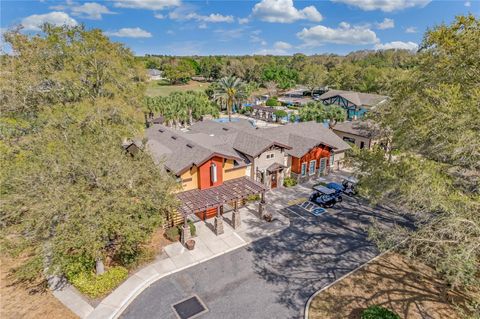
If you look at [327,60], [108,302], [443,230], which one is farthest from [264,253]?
[327,60]

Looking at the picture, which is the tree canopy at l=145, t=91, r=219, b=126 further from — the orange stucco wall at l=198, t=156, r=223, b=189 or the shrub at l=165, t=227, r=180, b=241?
the shrub at l=165, t=227, r=180, b=241

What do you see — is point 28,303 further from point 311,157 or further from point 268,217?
point 311,157

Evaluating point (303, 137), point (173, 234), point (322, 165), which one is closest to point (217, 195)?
point (173, 234)

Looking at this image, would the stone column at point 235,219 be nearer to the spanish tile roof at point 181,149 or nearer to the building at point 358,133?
the spanish tile roof at point 181,149

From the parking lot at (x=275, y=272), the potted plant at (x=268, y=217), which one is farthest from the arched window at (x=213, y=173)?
the parking lot at (x=275, y=272)

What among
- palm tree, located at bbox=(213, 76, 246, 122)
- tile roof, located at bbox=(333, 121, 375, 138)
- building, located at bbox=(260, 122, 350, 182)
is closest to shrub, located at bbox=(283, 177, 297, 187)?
building, located at bbox=(260, 122, 350, 182)
